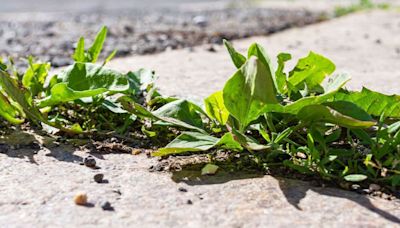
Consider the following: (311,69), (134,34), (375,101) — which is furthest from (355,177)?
(134,34)

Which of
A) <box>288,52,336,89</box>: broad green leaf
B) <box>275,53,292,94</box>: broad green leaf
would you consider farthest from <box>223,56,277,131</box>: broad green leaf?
<box>288,52,336,89</box>: broad green leaf

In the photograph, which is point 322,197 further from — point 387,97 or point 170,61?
point 170,61

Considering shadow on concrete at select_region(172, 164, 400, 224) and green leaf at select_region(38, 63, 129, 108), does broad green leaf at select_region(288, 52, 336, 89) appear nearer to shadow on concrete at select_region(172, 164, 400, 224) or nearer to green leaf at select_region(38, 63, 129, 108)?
shadow on concrete at select_region(172, 164, 400, 224)

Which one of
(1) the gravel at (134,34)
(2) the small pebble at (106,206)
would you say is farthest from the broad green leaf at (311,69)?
(1) the gravel at (134,34)

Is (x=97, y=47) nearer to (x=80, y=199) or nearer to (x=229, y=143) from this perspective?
(x=229, y=143)

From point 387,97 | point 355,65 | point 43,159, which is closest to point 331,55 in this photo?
point 355,65

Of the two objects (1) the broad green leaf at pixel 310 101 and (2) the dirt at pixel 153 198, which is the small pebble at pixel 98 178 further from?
(1) the broad green leaf at pixel 310 101
